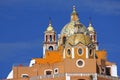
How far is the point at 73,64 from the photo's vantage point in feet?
369

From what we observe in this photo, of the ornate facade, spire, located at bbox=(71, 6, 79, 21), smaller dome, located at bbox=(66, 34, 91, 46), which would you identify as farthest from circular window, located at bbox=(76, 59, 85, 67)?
spire, located at bbox=(71, 6, 79, 21)

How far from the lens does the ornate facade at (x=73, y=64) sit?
11219 centimetres

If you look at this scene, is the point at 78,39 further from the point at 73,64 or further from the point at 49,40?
the point at 49,40

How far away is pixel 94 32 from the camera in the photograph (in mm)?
146875

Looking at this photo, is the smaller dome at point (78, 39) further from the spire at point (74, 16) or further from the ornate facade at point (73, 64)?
the spire at point (74, 16)

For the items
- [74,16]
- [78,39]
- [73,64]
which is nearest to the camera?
[73,64]

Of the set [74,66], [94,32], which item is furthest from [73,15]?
[74,66]

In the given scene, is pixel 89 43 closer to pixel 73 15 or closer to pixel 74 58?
pixel 74 58

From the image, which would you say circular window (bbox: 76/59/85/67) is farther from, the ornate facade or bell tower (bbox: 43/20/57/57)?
bell tower (bbox: 43/20/57/57)

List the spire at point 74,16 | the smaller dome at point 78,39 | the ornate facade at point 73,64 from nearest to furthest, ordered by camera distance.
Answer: the ornate facade at point 73,64
the smaller dome at point 78,39
the spire at point 74,16

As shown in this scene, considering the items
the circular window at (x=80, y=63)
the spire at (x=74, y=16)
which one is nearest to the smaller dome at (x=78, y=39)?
the circular window at (x=80, y=63)

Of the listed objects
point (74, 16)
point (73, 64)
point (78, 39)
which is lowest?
point (73, 64)

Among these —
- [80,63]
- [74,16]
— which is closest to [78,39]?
[80,63]

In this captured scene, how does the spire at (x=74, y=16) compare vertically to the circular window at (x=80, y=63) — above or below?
above
